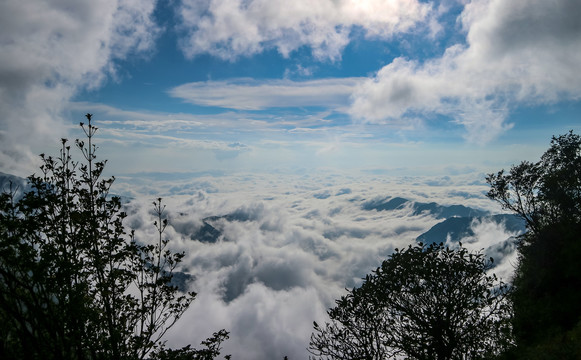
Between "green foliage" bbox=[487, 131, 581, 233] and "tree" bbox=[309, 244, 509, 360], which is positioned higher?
"green foliage" bbox=[487, 131, 581, 233]

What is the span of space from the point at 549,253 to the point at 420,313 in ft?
55.4

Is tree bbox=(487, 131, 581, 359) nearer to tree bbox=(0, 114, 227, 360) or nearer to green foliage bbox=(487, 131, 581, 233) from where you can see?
green foliage bbox=(487, 131, 581, 233)

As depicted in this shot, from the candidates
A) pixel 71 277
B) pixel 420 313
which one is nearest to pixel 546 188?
pixel 420 313

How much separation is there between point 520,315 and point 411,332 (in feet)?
39.3

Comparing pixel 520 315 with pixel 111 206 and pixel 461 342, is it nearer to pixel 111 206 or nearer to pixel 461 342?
pixel 461 342

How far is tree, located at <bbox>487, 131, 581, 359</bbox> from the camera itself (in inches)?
785

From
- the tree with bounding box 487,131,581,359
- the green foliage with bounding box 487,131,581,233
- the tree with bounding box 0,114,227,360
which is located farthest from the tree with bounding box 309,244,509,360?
the green foliage with bounding box 487,131,581,233

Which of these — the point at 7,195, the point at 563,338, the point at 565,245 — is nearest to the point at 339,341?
the point at 563,338

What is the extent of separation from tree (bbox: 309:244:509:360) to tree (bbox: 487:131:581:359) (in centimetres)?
308

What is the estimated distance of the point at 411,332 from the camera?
19.8 metres

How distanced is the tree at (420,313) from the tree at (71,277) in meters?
11.7

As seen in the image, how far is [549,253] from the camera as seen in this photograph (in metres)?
26.4

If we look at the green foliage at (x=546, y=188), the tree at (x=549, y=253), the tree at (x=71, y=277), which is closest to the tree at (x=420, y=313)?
the tree at (x=549, y=253)

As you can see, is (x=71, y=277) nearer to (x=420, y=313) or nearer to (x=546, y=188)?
(x=420, y=313)
